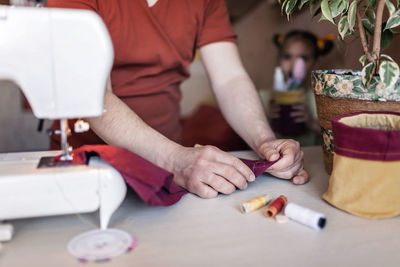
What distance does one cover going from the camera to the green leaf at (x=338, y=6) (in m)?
0.87

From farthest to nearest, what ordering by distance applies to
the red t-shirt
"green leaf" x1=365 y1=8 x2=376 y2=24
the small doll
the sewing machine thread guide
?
the small doll < the red t-shirt < "green leaf" x1=365 y1=8 x2=376 y2=24 < the sewing machine thread guide

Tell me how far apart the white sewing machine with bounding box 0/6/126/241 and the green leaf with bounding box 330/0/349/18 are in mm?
504

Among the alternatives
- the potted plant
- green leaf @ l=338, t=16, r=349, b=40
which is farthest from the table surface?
green leaf @ l=338, t=16, r=349, b=40

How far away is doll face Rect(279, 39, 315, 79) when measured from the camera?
7.29 ft

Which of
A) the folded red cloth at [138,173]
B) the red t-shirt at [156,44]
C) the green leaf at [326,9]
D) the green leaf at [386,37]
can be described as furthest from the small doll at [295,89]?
the folded red cloth at [138,173]

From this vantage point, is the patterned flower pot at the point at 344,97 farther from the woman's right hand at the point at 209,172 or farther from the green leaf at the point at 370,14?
the woman's right hand at the point at 209,172

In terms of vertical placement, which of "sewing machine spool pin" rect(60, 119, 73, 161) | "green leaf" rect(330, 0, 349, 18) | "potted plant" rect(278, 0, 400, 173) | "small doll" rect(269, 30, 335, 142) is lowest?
"small doll" rect(269, 30, 335, 142)

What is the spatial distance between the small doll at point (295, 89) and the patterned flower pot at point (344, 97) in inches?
50.1

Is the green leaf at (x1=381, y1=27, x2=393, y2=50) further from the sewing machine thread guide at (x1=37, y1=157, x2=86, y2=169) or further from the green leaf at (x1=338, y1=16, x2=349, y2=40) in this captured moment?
the sewing machine thread guide at (x1=37, y1=157, x2=86, y2=169)

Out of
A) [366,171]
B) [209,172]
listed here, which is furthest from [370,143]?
A: [209,172]

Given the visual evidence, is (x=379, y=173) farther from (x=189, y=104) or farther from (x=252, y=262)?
(x=189, y=104)

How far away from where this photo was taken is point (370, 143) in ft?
2.28

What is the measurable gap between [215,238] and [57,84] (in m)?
0.36

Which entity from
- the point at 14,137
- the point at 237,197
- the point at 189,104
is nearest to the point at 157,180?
the point at 237,197
